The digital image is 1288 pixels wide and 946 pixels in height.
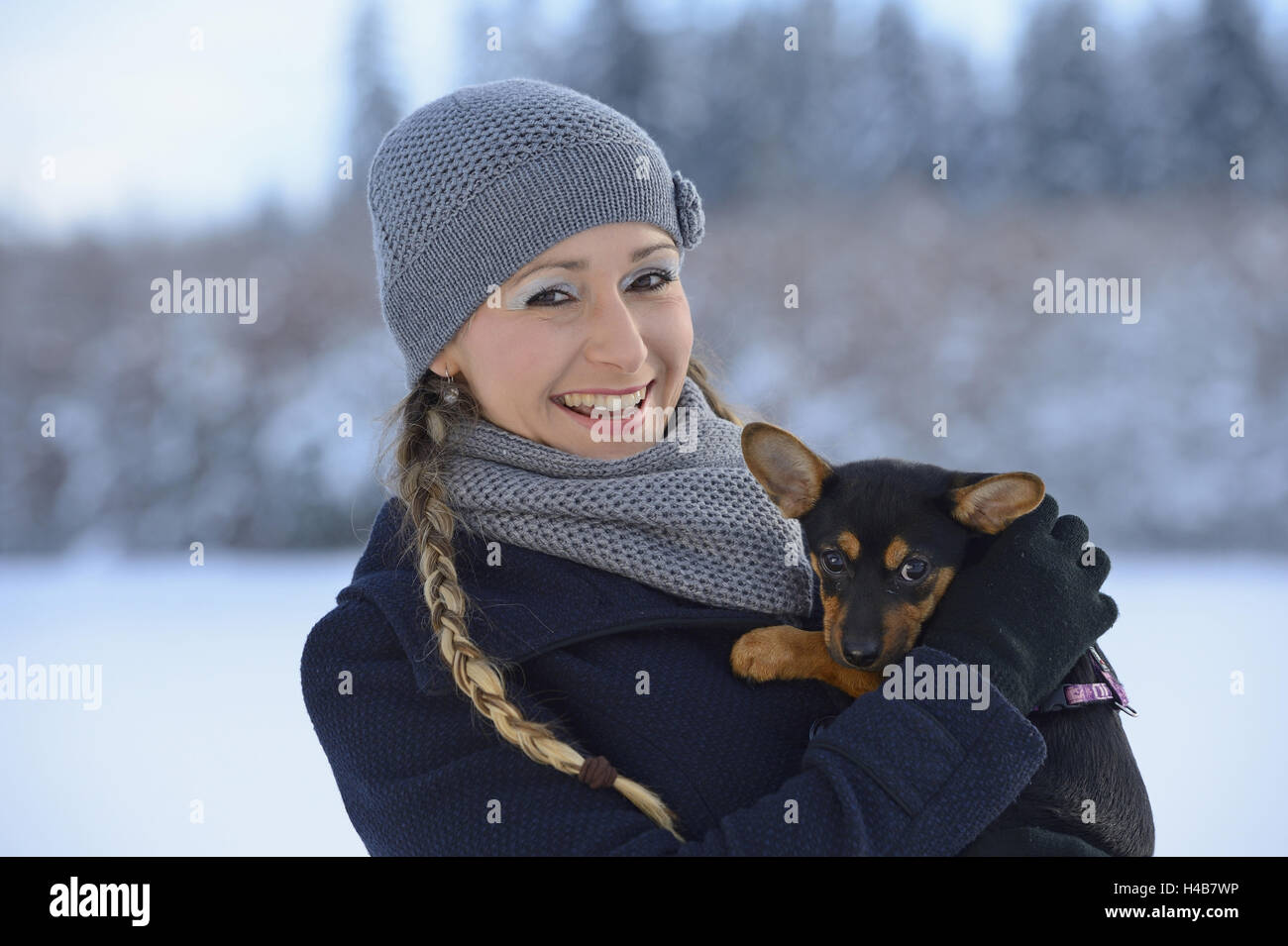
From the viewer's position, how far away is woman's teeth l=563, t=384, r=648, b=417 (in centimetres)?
188

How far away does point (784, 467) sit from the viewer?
196 cm

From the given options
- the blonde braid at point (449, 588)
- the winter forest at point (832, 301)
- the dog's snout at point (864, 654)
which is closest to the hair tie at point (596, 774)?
the blonde braid at point (449, 588)

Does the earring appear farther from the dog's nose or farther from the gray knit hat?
the dog's nose

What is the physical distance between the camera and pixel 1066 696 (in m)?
1.79

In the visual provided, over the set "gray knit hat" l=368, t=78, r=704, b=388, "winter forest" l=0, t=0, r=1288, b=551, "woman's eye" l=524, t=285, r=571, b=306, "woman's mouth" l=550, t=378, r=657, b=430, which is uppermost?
"winter forest" l=0, t=0, r=1288, b=551

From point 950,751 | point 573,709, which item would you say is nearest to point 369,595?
point 573,709

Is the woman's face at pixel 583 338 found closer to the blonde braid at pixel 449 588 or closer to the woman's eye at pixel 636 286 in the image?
the woman's eye at pixel 636 286

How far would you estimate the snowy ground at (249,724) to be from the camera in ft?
12.3

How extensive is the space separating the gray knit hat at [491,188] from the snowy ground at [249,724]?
2.15m

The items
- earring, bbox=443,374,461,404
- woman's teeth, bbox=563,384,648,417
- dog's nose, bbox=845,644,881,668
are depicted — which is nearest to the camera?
dog's nose, bbox=845,644,881,668

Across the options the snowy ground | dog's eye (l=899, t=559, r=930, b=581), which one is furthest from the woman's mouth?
the snowy ground

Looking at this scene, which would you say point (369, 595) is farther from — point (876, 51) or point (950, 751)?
point (876, 51)

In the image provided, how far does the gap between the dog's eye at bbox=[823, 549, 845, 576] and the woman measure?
2.8 inches
